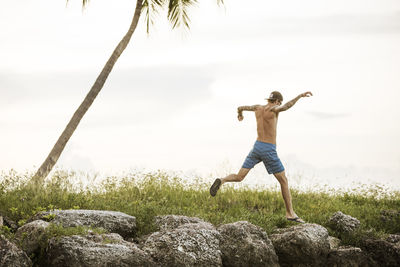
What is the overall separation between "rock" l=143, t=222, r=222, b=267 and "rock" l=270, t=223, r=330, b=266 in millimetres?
1413

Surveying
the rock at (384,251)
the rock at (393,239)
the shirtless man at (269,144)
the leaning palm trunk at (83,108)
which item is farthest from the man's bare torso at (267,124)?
the leaning palm trunk at (83,108)

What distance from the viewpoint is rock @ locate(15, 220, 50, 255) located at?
6809mm

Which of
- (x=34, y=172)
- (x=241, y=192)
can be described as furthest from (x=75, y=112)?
(x=241, y=192)

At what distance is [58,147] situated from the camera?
1246 centimetres

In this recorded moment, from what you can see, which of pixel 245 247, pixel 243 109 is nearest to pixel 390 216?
pixel 243 109

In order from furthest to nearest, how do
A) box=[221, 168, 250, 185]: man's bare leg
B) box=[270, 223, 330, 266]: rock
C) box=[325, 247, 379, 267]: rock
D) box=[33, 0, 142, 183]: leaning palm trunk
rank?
box=[33, 0, 142, 183]: leaning palm trunk
box=[221, 168, 250, 185]: man's bare leg
box=[325, 247, 379, 267]: rock
box=[270, 223, 330, 266]: rock

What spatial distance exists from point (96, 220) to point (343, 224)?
16.4ft

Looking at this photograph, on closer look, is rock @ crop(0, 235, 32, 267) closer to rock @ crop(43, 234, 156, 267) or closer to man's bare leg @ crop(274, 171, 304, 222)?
rock @ crop(43, 234, 156, 267)

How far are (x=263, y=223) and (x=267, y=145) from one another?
5.08 ft

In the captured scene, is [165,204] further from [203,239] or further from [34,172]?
[203,239]

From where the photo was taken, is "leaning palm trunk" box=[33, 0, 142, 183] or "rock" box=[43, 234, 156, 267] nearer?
"rock" box=[43, 234, 156, 267]

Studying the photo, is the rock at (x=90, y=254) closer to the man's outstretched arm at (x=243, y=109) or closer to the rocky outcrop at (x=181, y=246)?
the rocky outcrop at (x=181, y=246)

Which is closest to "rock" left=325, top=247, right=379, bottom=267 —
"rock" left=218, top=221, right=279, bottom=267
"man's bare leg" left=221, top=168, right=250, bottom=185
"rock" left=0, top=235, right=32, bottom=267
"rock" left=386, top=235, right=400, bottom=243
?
"rock" left=386, top=235, right=400, bottom=243

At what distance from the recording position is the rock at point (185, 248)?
6.78 meters
